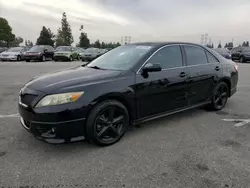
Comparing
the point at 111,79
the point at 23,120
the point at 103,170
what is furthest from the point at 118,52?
the point at 103,170

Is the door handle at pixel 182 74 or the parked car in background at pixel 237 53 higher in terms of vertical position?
the parked car in background at pixel 237 53

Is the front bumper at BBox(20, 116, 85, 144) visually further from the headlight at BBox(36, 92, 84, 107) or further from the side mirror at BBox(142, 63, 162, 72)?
the side mirror at BBox(142, 63, 162, 72)

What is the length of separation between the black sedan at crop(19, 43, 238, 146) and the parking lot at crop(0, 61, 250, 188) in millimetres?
285

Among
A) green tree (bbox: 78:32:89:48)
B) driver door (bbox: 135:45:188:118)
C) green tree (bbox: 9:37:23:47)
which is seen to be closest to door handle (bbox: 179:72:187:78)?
driver door (bbox: 135:45:188:118)

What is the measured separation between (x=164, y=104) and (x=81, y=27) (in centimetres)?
6601

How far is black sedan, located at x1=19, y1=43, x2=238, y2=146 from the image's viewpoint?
3246 millimetres

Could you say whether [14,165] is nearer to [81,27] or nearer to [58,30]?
[81,27]

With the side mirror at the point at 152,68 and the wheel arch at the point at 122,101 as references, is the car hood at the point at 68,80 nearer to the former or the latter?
the wheel arch at the point at 122,101

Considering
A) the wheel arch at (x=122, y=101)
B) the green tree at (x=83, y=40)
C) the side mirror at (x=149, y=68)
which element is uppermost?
the green tree at (x=83, y=40)

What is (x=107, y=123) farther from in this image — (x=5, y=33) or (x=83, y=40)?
(x=5, y=33)

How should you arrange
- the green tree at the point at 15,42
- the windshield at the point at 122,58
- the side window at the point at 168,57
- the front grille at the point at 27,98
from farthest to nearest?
the green tree at the point at 15,42, the side window at the point at 168,57, the windshield at the point at 122,58, the front grille at the point at 27,98

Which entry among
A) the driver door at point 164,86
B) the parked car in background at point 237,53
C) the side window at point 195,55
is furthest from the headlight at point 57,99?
the parked car in background at point 237,53

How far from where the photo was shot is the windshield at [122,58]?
162 inches

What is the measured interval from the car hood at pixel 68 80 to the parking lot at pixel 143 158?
0.88 metres
